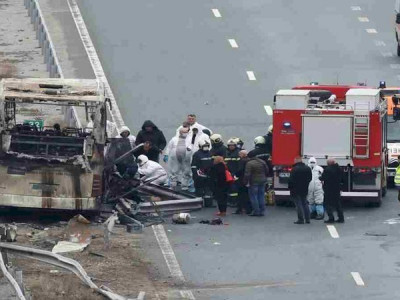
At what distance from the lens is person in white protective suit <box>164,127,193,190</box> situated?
1501 inches

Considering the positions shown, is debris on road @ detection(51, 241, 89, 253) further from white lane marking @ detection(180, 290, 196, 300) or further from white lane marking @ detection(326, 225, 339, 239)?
white lane marking @ detection(326, 225, 339, 239)

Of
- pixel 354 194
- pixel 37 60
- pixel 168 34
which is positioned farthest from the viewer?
pixel 168 34

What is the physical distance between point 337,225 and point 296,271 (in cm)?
426

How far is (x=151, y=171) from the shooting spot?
122ft

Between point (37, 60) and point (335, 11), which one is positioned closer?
point (37, 60)

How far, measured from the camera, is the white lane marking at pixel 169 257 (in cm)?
2930

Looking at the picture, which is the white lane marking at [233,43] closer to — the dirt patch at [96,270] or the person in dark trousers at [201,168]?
the person in dark trousers at [201,168]

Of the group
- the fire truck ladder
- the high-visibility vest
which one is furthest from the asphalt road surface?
the fire truck ladder

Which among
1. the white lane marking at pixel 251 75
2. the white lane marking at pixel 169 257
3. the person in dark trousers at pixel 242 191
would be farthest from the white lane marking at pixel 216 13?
the white lane marking at pixel 169 257

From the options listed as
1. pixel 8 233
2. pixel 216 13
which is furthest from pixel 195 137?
pixel 216 13

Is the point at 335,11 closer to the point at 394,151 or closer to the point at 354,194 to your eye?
the point at 394,151

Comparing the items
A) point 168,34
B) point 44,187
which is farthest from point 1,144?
point 168,34

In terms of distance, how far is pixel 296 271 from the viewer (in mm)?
31094

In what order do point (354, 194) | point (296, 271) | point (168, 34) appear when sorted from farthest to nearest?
point (168, 34)
point (354, 194)
point (296, 271)
